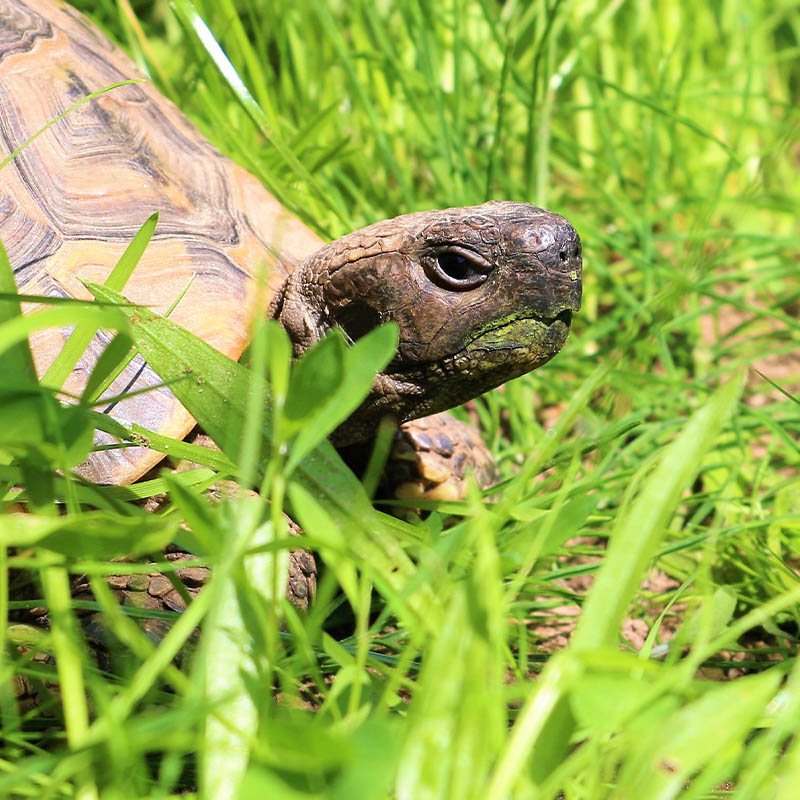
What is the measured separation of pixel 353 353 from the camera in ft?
3.47

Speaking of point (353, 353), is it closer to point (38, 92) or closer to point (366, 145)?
point (38, 92)

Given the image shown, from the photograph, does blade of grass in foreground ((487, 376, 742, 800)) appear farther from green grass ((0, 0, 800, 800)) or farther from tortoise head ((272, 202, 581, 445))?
tortoise head ((272, 202, 581, 445))

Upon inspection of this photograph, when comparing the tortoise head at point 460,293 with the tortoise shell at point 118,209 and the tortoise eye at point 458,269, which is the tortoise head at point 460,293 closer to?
the tortoise eye at point 458,269

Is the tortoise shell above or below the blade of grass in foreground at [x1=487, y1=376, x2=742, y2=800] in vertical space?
above

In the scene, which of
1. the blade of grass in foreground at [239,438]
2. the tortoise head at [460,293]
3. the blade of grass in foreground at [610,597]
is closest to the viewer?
the blade of grass in foreground at [610,597]

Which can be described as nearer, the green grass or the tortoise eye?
the green grass

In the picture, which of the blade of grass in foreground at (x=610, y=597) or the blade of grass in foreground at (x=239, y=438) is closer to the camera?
the blade of grass in foreground at (x=610, y=597)

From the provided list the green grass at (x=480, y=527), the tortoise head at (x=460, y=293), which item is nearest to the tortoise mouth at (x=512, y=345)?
the tortoise head at (x=460, y=293)

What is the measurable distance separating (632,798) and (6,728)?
73cm

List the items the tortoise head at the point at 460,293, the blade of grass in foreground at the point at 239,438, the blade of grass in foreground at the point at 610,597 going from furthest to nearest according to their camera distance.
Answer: the tortoise head at the point at 460,293
the blade of grass in foreground at the point at 239,438
the blade of grass in foreground at the point at 610,597

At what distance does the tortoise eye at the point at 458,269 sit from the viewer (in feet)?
5.53

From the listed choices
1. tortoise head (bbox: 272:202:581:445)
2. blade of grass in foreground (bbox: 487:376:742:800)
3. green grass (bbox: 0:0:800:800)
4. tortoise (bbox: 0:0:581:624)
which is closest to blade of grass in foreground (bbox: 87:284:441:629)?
green grass (bbox: 0:0:800:800)

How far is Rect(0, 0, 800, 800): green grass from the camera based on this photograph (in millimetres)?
910

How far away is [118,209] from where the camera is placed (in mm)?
1872
